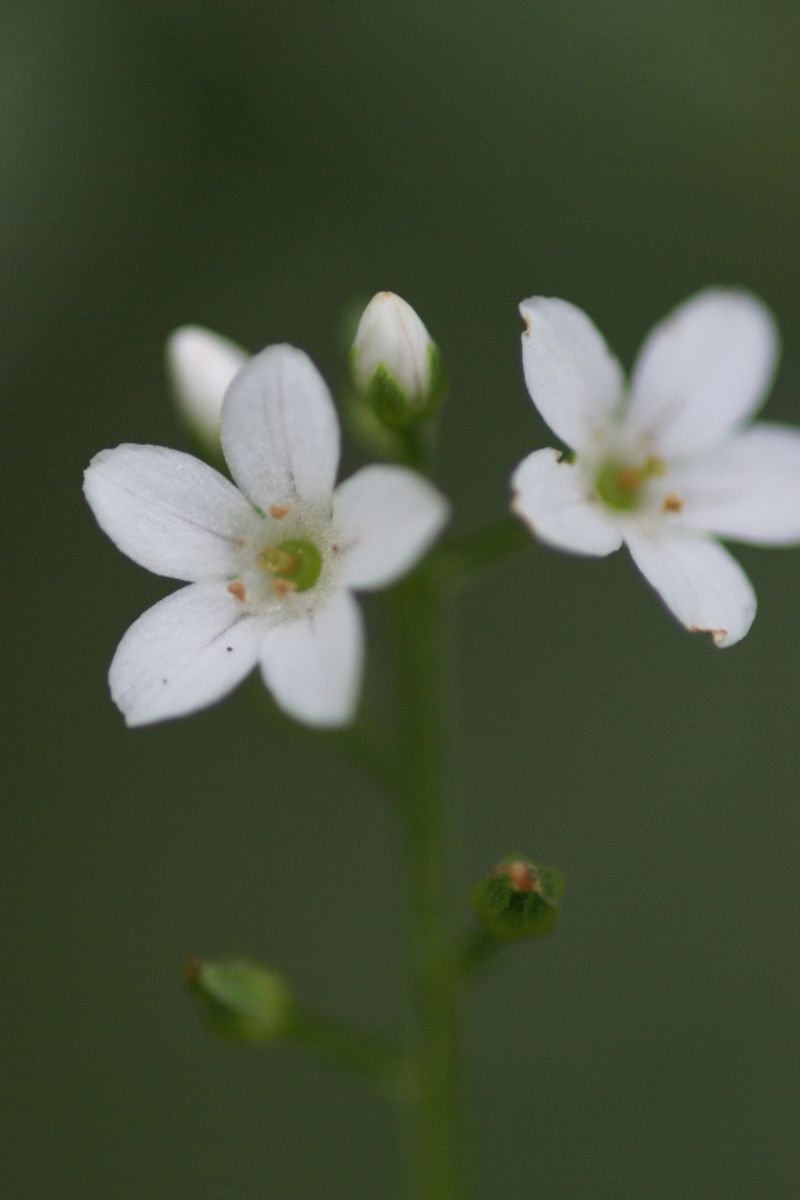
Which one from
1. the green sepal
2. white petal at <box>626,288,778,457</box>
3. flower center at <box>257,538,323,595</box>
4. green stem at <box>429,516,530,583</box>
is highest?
white petal at <box>626,288,778,457</box>

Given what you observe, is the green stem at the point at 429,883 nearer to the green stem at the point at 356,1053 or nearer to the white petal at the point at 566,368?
the green stem at the point at 356,1053

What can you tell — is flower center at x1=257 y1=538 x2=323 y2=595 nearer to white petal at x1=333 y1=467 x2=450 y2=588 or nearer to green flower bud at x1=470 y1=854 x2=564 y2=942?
white petal at x1=333 y1=467 x2=450 y2=588

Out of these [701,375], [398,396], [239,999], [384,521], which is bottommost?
[239,999]

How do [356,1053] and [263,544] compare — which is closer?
[263,544]

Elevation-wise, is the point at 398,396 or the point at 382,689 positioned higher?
the point at 382,689

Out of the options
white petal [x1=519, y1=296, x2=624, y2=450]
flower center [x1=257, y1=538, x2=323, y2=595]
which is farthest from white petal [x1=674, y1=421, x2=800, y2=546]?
flower center [x1=257, y1=538, x2=323, y2=595]

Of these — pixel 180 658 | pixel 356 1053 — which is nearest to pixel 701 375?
pixel 180 658

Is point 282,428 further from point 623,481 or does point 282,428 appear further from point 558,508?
point 623,481
